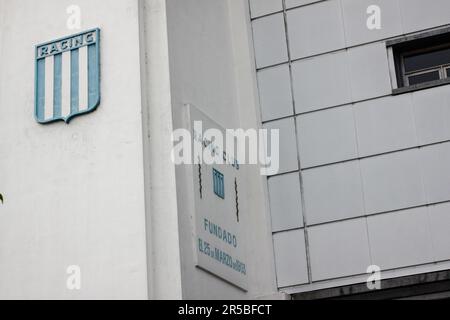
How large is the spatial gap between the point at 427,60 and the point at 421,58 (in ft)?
0.22

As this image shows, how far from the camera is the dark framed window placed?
8.84 m

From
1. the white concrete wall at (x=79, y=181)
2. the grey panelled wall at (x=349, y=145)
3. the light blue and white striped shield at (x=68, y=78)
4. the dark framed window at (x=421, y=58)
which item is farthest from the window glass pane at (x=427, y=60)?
the light blue and white striped shield at (x=68, y=78)

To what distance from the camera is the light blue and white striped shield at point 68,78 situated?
8188mm

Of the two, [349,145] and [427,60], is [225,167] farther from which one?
[427,60]

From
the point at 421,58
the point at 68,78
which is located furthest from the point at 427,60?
the point at 68,78

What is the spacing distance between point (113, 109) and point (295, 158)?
6.37 feet

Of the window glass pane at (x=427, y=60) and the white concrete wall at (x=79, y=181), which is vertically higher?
the window glass pane at (x=427, y=60)

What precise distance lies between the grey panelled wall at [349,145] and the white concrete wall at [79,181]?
5.62ft

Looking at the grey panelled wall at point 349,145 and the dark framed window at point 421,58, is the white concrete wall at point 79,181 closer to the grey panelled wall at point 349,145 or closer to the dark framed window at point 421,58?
the grey panelled wall at point 349,145

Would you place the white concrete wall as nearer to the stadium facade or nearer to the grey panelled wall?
the stadium facade

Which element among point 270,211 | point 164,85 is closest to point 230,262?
point 270,211

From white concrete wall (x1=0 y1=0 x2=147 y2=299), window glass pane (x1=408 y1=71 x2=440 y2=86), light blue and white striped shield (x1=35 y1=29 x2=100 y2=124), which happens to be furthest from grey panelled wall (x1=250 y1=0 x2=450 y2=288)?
light blue and white striped shield (x1=35 y1=29 x2=100 y2=124)

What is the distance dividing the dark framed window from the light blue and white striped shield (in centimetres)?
291

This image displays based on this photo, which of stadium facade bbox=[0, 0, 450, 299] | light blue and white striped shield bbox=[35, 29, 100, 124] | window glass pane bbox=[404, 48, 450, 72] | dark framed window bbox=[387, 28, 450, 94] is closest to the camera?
stadium facade bbox=[0, 0, 450, 299]
